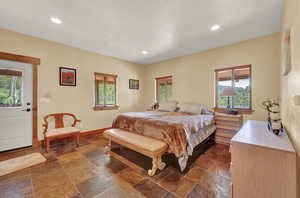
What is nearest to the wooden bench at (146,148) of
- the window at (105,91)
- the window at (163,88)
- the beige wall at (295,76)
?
the beige wall at (295,76)

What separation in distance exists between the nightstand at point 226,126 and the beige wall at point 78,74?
10.8 feet

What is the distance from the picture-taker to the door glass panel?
265 centimetres

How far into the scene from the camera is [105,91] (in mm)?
4316

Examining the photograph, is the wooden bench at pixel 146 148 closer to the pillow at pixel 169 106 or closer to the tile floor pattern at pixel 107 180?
the tile floor pattern at pixel 107 180

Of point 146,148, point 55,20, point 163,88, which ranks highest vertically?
point 55,20

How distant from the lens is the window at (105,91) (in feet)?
13.5

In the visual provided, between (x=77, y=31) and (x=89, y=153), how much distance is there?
2693 mm

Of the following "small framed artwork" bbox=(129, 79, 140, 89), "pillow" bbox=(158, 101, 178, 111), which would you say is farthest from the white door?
"pillow" bbox=(158, 101, 178, 111)

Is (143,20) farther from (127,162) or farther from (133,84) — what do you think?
(133,84)

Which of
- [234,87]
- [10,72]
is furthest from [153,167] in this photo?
[10,72]

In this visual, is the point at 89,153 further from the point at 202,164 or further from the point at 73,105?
the point at 202,164

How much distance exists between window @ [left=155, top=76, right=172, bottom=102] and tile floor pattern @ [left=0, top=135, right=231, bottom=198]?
2836 mm

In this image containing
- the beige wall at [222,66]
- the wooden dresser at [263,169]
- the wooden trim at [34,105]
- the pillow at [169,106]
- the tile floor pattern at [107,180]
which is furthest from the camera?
the pillow at [169,106]

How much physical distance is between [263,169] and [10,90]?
4.48m
